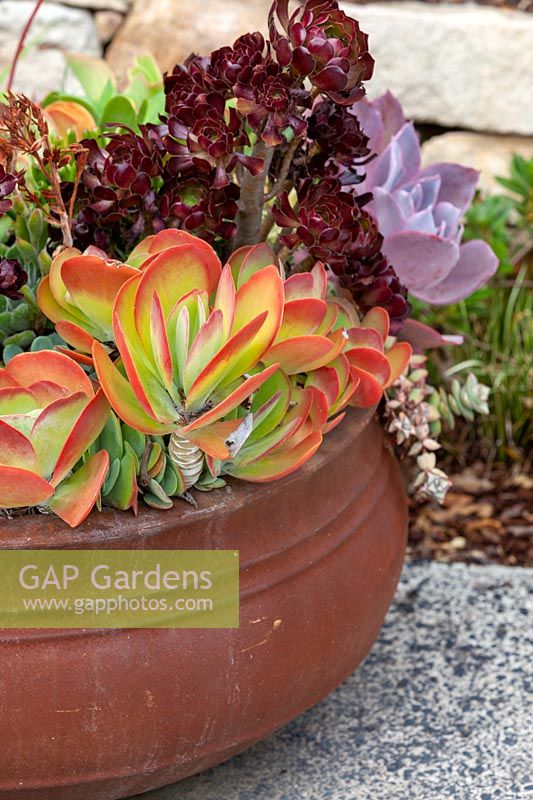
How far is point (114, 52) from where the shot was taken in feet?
7.94

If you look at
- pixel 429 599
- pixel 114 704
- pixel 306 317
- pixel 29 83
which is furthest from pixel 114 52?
pixel 114 704

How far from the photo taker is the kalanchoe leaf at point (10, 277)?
927mm

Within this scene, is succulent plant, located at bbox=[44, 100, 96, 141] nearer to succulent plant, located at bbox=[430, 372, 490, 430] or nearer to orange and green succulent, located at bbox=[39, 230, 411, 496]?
orange and green succulent, located at bbox=[39, 230, 411, 496]

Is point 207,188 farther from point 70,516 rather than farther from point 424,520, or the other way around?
point 424,520

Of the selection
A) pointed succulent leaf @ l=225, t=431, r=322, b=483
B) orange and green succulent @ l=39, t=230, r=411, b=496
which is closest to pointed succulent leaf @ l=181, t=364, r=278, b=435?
orange and green succulent @ l=39, t=230, r=411, b=496

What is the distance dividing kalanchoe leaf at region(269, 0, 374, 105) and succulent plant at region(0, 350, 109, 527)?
32 centimetres

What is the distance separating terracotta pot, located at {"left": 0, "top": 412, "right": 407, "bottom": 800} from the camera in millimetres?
866

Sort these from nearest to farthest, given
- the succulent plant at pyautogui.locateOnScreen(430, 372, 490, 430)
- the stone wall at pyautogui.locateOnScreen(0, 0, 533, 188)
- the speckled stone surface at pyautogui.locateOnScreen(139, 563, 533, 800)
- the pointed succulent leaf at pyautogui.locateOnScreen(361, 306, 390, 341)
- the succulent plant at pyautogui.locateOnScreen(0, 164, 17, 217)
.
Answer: the succulent plant at pyautogui.locateOnScreen(0, 164, 17, 217) → the pointed succulent leaf at pyautogui.locateOnScreen(361, 306, 390, 341) → the speckled stone surface at pyautogui.locateOnScreen(139, 563, 533, 800) → the succulent plant at pyautogui.locateOnScreen(430, 372, 490, 430) → the stone wall at pyautogui.locateOnScreen(0, 0, 533, 188)

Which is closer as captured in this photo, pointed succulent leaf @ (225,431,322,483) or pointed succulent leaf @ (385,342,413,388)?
pointed succulent leaf @ (225,431,322,483)

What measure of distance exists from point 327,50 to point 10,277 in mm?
346

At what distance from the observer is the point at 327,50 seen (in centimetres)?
86

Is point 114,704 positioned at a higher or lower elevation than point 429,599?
higher

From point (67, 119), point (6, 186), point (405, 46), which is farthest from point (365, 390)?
point (405, 46)

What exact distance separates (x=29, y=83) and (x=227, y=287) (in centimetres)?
178
